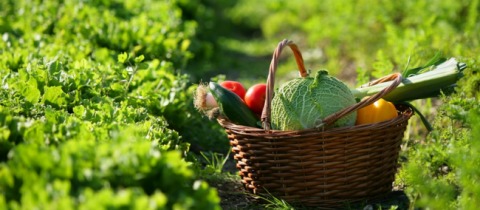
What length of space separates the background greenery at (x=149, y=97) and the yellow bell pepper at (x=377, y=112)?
10.5 inches

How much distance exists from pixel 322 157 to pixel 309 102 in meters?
0.32

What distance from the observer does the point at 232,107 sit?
434 cm

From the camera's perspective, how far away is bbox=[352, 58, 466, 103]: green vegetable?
13.9ft

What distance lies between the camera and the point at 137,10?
835 centimetres

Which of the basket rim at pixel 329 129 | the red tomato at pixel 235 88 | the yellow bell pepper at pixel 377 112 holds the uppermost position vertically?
the red tomato at pixel 235 88

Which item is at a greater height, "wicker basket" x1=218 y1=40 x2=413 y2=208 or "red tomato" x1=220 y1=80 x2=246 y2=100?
"red tomato" x1=220 y1=80 x2=246 y2=100

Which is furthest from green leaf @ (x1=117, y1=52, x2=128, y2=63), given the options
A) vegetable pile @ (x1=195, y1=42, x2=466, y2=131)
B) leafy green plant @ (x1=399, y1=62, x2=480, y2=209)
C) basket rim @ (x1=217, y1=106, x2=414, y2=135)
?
leafy green plant @ (x1=399, y1=62, x2=480, y2=209)

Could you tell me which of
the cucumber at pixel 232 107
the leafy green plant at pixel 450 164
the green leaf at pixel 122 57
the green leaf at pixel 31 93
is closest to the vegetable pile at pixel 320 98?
the cucumber at pixel 232 107

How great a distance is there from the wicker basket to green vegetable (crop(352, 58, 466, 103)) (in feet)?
0.43

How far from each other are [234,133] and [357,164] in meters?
0.74

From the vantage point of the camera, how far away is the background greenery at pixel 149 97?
2863 mm

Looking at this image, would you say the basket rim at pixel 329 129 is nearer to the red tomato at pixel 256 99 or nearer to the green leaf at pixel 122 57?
the red tomato at pixel 256 99

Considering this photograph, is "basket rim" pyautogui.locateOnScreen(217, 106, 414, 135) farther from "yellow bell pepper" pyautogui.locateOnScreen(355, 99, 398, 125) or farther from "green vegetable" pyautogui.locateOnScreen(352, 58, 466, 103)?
"green vegetable" pyautogui.locateOnScreen(352, 58, 466, 103)

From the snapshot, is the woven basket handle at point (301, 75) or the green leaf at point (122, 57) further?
the green leaf at point (122, 57)
